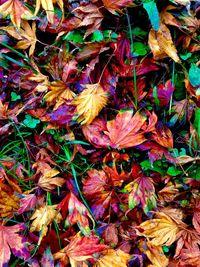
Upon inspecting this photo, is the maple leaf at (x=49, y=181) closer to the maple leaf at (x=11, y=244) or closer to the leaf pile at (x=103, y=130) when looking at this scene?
the leaf pile at (x=103, y=130)

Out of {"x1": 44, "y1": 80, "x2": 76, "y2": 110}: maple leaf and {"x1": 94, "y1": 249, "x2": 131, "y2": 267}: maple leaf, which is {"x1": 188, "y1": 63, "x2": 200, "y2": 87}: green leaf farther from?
{"x1": 94, "y1": 249, "x2": 131, "y2": 267}: maple leaf

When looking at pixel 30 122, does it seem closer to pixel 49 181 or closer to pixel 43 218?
pixel 49 181

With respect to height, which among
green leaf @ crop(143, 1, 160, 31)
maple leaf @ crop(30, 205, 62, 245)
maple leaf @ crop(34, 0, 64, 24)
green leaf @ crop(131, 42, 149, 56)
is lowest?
maple leaf @ crop(30, 205, 62, 245)

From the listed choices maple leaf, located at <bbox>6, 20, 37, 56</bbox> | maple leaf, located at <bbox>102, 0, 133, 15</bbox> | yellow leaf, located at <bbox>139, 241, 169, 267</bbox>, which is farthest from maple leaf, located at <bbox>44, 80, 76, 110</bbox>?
yellow leaf, located at <bbox>139, 241, 169, 267</bbox>

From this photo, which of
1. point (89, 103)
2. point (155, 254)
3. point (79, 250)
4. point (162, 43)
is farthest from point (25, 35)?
point (155, 254)

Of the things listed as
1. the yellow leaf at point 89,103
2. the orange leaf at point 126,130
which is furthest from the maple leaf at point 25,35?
the orange leaf at point 126,130

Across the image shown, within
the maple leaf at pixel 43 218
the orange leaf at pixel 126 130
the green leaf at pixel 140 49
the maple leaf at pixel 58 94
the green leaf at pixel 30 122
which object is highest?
the green leaf at pixel 140 49

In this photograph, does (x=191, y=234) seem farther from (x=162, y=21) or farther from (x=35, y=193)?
(x=162, y=21)
